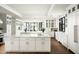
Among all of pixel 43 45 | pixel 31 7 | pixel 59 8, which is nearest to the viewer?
pixel 43 45

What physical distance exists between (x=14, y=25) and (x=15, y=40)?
623 centimetres

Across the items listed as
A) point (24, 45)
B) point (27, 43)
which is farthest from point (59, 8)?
point (24, 45)

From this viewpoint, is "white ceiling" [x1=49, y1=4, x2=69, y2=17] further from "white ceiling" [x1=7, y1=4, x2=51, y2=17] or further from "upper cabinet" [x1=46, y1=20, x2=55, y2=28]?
"upper cabinet" [x1=46, y1=20, x2=55, y2=28]

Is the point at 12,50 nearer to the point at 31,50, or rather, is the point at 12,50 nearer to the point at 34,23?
the point at 31,50

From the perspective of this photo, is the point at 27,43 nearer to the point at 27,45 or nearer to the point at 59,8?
the point at 27,45

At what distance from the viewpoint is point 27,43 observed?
581cm

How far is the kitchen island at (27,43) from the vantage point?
19.0 ft

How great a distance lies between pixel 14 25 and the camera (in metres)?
11.9

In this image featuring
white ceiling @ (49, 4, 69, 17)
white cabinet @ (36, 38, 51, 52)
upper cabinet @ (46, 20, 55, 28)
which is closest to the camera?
white cabinet @ (36, 38, 51, 52)

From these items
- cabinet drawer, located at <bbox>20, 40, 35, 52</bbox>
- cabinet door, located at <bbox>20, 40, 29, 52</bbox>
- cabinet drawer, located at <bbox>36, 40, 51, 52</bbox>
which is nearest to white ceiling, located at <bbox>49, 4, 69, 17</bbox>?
cabinet drawer, located at <bbox>36, 40, 51, 52</bbox>

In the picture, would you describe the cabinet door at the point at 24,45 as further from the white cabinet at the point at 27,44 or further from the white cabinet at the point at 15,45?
the white cabinet at the point at 15,45

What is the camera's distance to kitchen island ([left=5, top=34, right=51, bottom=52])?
579 centimetres
